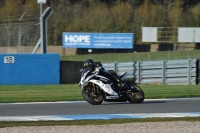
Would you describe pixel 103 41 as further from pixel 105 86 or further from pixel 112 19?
pixel 105 86

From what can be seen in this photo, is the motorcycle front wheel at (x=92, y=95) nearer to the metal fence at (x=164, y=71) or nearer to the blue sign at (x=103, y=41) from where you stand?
the metal fence at (x=164, y=71)

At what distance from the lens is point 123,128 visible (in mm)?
10617

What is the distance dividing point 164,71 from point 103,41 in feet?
113

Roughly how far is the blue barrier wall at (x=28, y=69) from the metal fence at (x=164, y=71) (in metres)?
4.44

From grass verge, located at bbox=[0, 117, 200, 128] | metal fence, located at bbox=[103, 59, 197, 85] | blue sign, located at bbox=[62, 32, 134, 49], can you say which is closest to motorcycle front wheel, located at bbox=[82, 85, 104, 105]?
grass verge, located at bbox=[0, 117, 200, 128]

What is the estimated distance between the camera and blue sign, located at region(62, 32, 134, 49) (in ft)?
204

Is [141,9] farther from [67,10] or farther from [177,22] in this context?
[67,10]

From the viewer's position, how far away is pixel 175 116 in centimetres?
1293

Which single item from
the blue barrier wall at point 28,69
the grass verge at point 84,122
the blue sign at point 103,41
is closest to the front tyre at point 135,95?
the grass verge at point 84,122

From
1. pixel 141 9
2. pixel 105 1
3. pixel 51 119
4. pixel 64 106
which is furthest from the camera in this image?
pixel 105 1

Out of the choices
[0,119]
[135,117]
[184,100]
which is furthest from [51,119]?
[184,100]

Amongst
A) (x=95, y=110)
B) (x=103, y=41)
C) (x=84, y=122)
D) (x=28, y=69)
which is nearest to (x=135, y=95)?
(x=95, y=110)

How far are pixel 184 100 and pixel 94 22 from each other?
53869 millimetres

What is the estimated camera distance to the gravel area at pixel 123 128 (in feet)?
33.6
